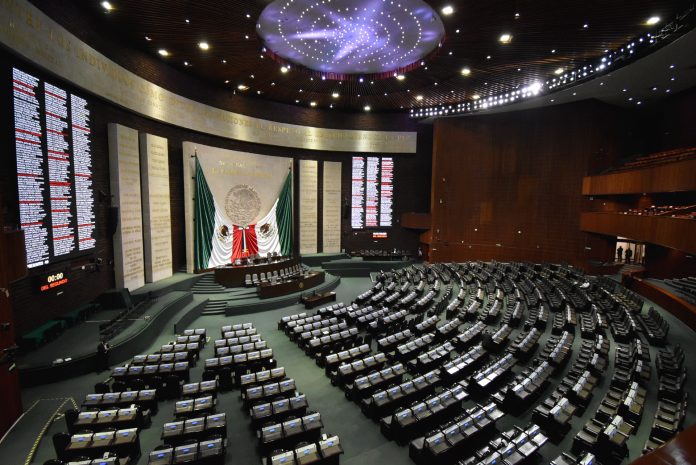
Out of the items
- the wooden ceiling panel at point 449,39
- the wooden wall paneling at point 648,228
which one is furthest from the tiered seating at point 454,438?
the wooden ceiling panel at point 449,39

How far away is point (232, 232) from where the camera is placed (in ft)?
65.5

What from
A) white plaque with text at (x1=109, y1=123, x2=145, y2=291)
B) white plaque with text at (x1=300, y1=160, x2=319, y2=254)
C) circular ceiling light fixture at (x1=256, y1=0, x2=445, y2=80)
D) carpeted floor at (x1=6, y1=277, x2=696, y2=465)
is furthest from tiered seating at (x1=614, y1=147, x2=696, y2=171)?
white plaque with text at (x1=109, y1=123, x2=145, y2=291)

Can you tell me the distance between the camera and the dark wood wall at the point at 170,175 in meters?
8.80

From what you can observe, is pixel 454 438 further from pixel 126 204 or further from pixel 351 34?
pixel 351 34

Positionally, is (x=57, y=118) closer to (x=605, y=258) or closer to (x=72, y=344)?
(x=72, y=344)

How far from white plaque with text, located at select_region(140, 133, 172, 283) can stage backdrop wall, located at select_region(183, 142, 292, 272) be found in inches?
56.9

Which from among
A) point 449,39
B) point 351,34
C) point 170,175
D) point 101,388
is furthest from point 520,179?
point 101,388

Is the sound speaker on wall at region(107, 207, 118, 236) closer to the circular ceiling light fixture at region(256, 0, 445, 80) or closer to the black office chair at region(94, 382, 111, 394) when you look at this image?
the black office chair at region(94, 382, 111, 394)

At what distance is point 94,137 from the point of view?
40.3ft

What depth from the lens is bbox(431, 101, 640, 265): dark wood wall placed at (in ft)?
63.1

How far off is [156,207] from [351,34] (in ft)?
38.0

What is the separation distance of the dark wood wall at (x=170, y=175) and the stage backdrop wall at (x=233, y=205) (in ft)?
2.10

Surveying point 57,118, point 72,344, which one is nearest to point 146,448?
point 72,344

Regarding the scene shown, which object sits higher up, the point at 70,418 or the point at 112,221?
the point at 112,221
